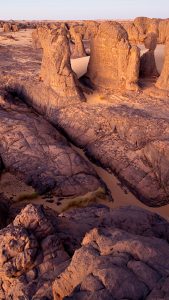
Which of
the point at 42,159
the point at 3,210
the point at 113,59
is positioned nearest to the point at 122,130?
the point at 42,159

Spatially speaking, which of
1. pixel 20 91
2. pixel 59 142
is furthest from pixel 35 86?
pixel 59 142

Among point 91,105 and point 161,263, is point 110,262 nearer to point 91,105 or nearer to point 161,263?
point 161,263

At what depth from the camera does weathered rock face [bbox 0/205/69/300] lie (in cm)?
688

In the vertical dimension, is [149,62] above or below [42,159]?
above

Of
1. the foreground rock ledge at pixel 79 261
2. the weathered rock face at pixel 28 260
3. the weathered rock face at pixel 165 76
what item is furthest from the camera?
the weathered rock face at pixel 165 76

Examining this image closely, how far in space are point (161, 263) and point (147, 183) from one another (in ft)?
27.6

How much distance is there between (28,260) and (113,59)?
14.7 m

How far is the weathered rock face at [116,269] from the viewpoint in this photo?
569 centimetres

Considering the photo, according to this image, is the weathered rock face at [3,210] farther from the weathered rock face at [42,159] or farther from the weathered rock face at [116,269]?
the weathered rock face at [116,269]

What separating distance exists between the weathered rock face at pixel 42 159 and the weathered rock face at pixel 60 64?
2.89 m

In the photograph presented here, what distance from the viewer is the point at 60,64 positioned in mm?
19203

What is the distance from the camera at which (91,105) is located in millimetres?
18828

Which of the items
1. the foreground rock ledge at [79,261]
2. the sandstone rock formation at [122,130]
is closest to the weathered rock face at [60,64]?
the sandstone rock formation at [122,130]

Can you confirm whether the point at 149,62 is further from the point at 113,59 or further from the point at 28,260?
the point at 28,260
